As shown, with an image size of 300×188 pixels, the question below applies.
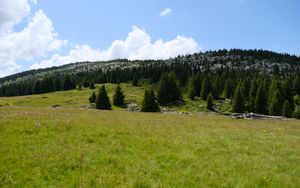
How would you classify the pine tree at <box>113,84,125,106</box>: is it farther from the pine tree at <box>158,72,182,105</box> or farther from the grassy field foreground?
the grassy field foreground

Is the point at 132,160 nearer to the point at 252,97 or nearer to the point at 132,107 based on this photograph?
the point at 132,107

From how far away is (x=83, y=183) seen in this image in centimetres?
973

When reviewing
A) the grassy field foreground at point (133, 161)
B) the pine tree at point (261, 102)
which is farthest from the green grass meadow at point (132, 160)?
the pine tree at point (261, 102)

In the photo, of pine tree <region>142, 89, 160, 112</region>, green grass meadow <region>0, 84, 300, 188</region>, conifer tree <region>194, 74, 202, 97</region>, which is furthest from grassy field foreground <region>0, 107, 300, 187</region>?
conifer tree <region>194, 74, 202, 97</region>

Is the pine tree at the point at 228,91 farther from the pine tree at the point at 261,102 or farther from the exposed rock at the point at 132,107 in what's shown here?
the exposed rock at the point at 132,107

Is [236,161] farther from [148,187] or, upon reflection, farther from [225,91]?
[225,91]

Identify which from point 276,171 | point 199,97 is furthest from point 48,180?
point 199,97

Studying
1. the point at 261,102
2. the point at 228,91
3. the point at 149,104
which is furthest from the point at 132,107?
the point at 228,91

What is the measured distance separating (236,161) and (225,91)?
112432mm

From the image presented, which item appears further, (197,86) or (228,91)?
(197,86)

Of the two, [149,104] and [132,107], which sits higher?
[149,104]

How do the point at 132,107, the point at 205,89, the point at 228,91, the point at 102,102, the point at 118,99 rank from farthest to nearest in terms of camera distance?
the point at 228,91 < the point at 205,89 < the point at 118,99 < the point at 132,107 < the point at 102,102

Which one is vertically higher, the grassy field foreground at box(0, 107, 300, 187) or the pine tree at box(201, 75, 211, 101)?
the pine tree at box(201, 75, 211, 101)

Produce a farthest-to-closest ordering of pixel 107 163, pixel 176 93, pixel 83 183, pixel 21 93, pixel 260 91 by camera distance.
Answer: pixel 21 93
pixel 176 93
pixel 260 91
pixel 107 163
pixel 83 183
